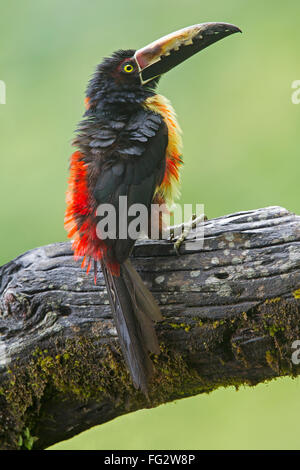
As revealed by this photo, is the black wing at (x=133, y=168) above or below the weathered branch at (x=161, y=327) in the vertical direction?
above

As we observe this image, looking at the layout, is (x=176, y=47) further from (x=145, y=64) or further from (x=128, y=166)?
(x=128, y=166)

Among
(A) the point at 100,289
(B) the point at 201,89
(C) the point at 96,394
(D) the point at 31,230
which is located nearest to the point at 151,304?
(A) the point at 100,289

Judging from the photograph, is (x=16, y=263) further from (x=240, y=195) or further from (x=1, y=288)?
(x=240, y=195)

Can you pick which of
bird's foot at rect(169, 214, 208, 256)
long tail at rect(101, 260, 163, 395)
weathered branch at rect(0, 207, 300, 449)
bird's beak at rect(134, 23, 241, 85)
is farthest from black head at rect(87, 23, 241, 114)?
long tail at rect(101, 260, 163, 395)

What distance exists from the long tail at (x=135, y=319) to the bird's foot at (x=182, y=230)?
19 cm

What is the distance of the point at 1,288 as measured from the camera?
2.40 meters

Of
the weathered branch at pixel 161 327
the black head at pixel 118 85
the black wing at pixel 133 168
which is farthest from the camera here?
the black head at pixel 118 85

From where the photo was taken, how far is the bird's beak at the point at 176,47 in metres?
2.54

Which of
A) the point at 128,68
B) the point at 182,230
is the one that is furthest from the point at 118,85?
the point at 182,230

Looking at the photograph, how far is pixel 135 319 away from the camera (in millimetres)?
2115

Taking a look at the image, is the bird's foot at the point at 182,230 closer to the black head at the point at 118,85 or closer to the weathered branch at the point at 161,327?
the weathered branch at the point at 161,327

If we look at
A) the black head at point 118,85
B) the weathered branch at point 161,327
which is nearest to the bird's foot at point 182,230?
the weathered branch at point 161,327

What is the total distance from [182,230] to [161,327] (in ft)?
1.33
